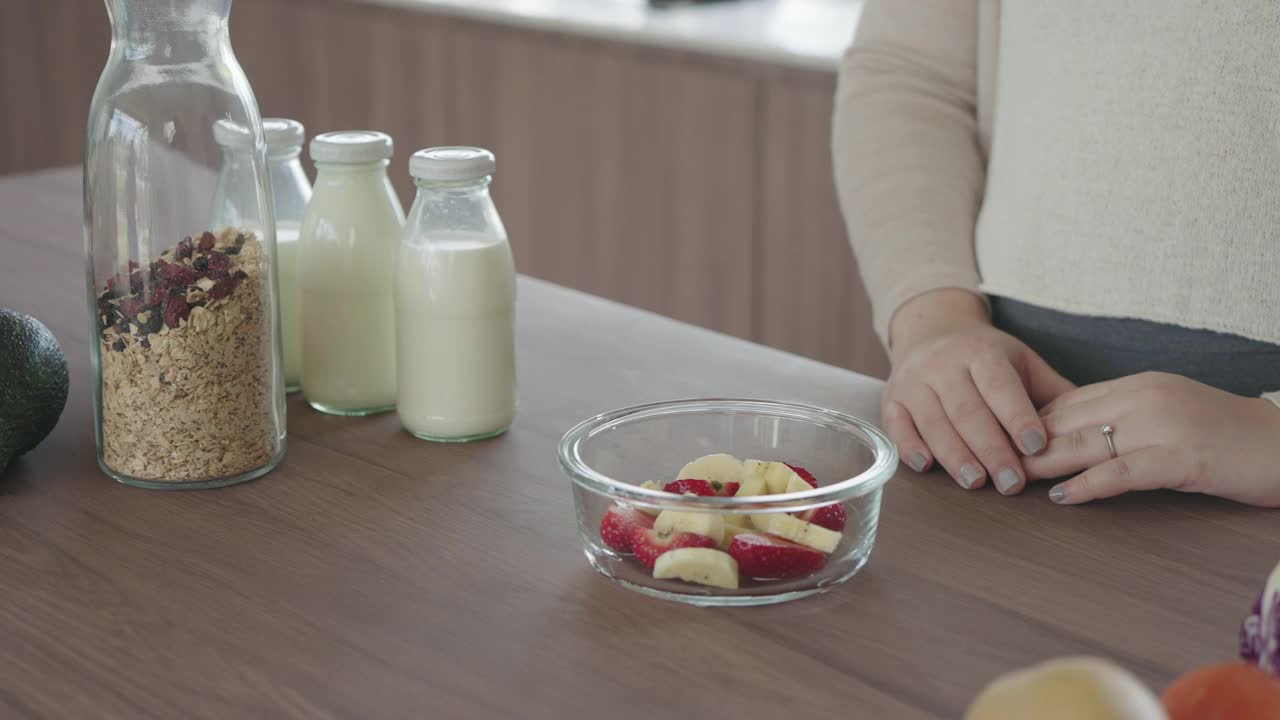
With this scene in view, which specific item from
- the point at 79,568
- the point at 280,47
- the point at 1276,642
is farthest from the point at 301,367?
the point at 280,47

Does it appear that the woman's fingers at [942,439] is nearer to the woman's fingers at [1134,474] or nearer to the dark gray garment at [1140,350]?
the woman's fingers at [1134,474]

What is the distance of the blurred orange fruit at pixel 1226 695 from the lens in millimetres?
466

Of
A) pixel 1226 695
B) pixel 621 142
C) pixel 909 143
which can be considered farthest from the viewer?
pixel 621 142

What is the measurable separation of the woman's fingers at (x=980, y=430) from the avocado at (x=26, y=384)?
0.59 m

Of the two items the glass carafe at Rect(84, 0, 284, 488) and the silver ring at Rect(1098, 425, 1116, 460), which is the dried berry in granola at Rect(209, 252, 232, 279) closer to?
the glass carafe at Rect(84, 0, 284, 488)

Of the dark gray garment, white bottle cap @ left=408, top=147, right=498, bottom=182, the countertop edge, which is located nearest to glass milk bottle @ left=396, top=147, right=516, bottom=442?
white bottle cap @ left=408, top=147, right=498, bottom=182

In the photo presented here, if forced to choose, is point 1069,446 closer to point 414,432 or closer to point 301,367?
point 414,432

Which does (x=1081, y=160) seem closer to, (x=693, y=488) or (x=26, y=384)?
(x=693, y=488)

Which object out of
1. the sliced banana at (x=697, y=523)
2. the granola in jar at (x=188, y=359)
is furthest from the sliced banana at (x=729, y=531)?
the granola in jar at (x=188, y=359)

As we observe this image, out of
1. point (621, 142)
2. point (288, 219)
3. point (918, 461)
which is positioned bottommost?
point (621, 142)

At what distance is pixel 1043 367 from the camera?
99 cm

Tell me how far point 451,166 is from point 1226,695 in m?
0.58

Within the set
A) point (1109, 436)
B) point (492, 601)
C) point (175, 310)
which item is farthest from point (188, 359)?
point (1109, 436)

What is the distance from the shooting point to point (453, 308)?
929 mm
